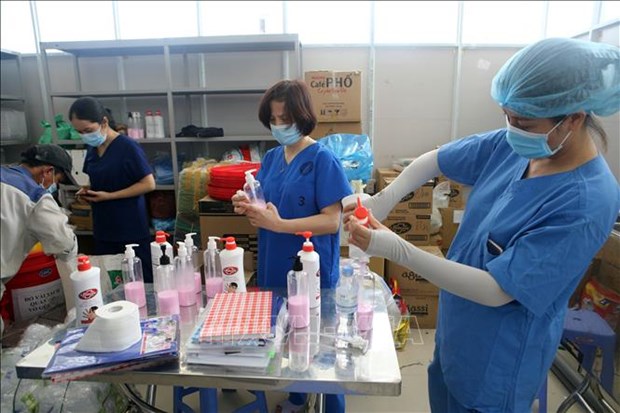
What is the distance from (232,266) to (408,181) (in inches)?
26.5

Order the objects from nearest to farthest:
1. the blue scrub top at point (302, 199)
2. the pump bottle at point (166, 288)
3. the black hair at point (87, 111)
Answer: the pump bottle at point (166, 288) → the blue scrub top at point (302, 199) → the black hair at point (87, 111)

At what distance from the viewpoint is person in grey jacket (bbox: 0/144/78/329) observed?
852 mm

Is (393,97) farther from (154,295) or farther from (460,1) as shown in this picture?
(154,295)

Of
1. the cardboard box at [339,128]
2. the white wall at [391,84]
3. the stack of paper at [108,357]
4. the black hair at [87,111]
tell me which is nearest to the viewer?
the stack of paper at [108,357]

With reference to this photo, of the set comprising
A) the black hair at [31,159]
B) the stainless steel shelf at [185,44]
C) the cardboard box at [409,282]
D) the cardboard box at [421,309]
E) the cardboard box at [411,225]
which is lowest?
the cardboard box at [421,309]

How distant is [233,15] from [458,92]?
220 cm

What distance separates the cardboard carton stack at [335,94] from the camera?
3.01 metres

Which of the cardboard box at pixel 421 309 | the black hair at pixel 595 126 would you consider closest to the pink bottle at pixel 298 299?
the black hair at pixel 595 126

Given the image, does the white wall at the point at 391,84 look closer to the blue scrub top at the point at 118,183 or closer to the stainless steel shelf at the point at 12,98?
the stainless steel shelf at the point at 12,98

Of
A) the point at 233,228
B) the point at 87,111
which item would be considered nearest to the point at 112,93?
the point at 87,111

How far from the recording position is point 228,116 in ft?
12.1

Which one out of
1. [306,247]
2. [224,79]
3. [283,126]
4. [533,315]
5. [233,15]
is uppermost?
[233,15]

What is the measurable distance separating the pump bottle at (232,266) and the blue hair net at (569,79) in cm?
93

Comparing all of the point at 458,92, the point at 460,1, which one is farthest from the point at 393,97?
the point at 460,1
